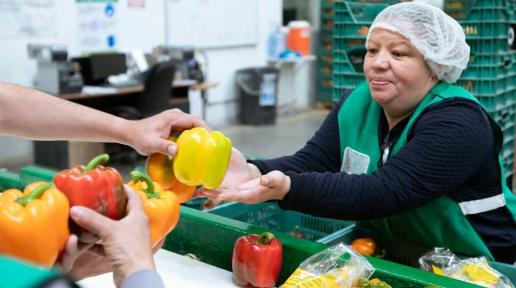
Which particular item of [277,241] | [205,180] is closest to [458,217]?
[277,241]

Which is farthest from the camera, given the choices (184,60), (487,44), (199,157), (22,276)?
(184,60)

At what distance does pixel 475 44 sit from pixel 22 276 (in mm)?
3063

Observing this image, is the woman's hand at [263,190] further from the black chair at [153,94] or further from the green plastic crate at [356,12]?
the black chair at [153,94]

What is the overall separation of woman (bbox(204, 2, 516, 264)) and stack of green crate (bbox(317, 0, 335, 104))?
854cm

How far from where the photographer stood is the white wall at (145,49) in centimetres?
629

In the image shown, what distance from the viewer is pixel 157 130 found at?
5.51 ft

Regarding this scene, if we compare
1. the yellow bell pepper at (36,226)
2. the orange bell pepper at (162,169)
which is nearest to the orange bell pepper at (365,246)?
the orange bell pepper at (162,169)

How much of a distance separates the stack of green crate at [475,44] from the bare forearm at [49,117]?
5.20 feet

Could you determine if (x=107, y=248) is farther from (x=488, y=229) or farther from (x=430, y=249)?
(x=488, y=229)

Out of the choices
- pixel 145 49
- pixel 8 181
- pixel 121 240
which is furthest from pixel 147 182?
pixel 145 49

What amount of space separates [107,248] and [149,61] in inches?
248

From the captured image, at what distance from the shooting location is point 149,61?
714 centimetres

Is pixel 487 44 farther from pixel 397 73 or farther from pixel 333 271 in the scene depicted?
pixel 333 271

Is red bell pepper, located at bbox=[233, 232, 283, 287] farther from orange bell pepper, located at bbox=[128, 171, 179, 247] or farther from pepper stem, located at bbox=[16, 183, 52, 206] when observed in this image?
pepper stem, located at bbox=[16, 183, 52, 206]
